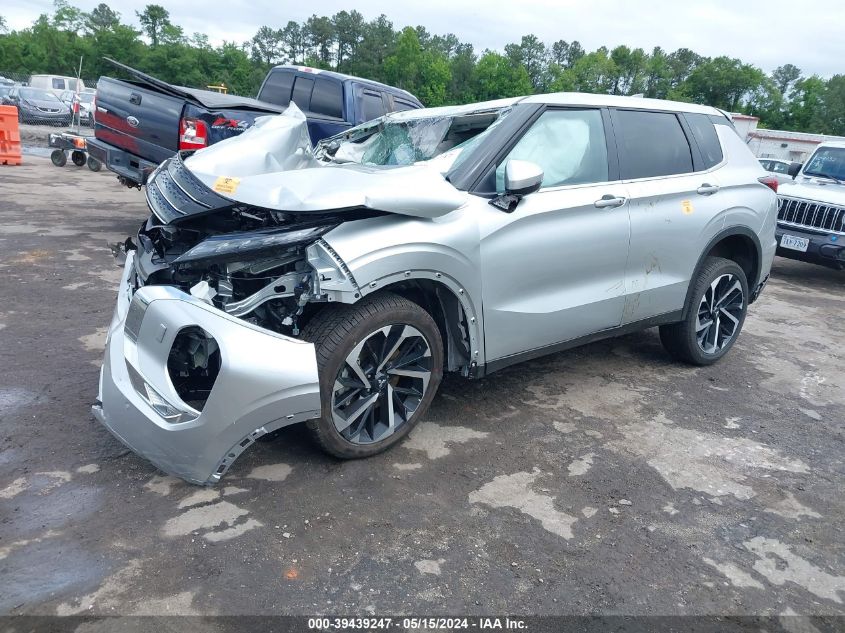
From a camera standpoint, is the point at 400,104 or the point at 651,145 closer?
the point at 651,145

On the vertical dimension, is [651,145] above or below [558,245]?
above

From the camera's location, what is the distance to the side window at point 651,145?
13.7ft

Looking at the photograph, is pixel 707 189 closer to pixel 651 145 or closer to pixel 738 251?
pixel 651 145

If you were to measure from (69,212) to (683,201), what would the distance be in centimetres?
A: 808

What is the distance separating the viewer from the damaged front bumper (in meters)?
2.67

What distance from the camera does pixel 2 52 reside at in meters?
56.0

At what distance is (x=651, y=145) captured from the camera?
14.4 feet

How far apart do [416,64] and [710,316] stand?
Answer: 67663 millimetres

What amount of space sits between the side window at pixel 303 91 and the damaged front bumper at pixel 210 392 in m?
7.10

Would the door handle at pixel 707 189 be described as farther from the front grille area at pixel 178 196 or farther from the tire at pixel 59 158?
the tire at pixel 59 158

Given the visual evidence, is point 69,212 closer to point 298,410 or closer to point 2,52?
point 298,410

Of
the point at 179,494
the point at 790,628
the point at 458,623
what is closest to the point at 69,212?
the point at 179,494

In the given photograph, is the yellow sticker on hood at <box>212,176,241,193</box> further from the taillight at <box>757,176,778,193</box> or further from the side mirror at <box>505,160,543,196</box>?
the taillight at <box>757,176,778,193</box>

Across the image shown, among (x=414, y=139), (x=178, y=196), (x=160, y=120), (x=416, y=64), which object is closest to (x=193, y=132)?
(x=160, y=120)
